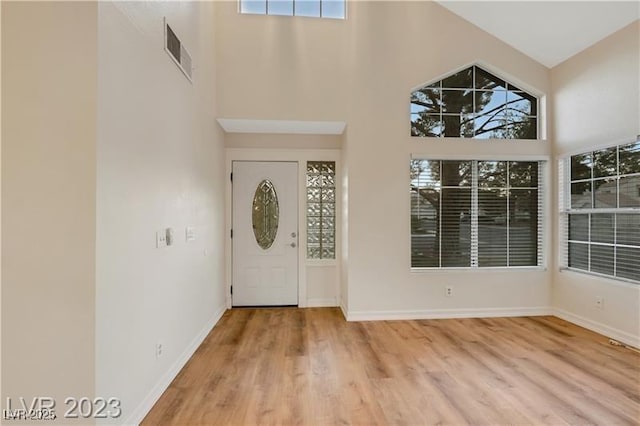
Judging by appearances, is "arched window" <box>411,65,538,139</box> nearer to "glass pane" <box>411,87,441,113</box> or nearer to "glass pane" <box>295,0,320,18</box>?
"glass pane" <box>411,87,441,113</box>

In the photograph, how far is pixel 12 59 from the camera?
1.63 metres

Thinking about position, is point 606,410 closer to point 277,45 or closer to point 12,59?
point 12,59

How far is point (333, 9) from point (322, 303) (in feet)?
13.1

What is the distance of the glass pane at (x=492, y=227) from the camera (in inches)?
168

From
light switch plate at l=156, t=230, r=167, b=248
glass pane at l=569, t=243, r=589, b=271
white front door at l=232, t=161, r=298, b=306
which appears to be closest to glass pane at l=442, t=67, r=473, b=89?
white front door at l=232, t=161, r=298, b=306

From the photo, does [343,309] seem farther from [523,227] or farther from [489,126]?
[489,126]

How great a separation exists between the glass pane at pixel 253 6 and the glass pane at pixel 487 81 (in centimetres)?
291

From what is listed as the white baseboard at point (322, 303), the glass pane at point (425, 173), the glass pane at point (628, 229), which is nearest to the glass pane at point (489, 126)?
the glass pane at point (425, 173)

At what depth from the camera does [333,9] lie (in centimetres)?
414

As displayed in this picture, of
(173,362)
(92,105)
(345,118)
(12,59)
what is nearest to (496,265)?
(345,118)

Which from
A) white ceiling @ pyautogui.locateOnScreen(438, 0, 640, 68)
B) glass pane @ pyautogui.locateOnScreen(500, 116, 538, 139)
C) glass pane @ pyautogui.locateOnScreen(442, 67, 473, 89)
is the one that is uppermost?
white ceiling @ pyautogui.locateOnScreen(438, 0, 640, 68)

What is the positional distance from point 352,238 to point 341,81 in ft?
6.52

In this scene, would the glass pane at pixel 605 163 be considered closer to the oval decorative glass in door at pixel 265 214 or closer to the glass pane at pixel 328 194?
the glass pane at pixel 328 194

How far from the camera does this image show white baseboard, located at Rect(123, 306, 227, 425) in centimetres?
204
